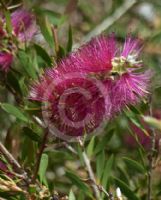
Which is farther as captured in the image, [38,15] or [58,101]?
[38,15]

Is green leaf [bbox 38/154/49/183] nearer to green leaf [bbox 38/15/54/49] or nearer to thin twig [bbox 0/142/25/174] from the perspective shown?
thin twig [bbox 0/142/25/174]

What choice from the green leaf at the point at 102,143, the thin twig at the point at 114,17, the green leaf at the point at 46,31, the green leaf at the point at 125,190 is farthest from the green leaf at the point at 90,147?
the thin twig at the point at 114,17

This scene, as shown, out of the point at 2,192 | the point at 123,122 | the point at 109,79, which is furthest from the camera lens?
the point at 123,122

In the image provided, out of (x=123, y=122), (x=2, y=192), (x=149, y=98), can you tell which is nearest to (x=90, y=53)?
(x=149, y=98)

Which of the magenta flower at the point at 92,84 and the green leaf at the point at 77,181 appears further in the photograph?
the green leaf at the point at 77,181

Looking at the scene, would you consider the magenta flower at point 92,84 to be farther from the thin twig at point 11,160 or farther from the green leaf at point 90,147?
the green leaf at point 90,147

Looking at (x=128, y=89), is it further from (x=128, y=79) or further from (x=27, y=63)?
(x=27, y=63)

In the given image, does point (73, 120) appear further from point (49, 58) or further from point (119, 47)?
point (49, 58)
